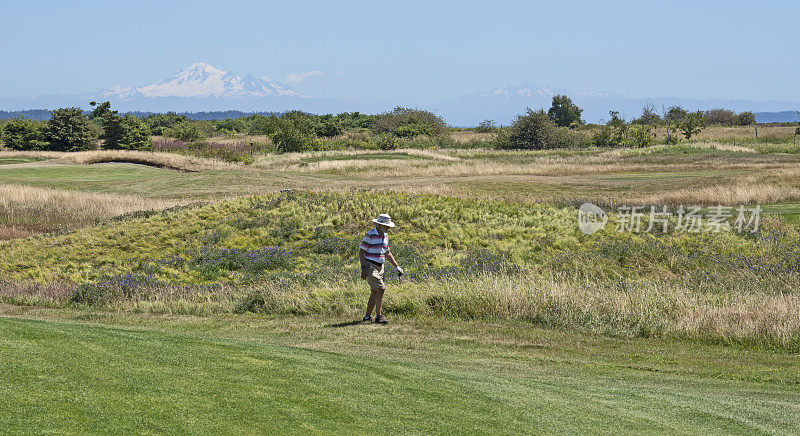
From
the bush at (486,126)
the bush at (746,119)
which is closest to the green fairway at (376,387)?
the bush at (486,126)

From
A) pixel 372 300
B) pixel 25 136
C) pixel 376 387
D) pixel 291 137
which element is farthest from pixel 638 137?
pixel 376 387

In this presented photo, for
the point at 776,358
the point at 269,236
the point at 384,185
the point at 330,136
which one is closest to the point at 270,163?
the point at 384,185

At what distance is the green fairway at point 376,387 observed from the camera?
21.4ft

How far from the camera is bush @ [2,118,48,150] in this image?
232 ft

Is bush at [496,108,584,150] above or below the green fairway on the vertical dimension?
above

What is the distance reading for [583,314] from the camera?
13.7 metres

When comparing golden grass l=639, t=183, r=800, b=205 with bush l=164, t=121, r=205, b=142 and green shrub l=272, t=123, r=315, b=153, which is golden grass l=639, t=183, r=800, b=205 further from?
bush l=164, t=121, r=205, b=142

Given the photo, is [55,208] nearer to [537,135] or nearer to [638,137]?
[537,135]

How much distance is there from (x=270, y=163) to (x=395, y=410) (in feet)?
179

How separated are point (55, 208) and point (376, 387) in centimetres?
2857

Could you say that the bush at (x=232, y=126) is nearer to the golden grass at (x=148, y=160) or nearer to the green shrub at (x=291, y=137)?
the green shrub at (x=291, y=137)

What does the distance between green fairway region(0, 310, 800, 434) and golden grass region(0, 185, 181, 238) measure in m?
21.6

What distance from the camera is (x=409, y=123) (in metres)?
111

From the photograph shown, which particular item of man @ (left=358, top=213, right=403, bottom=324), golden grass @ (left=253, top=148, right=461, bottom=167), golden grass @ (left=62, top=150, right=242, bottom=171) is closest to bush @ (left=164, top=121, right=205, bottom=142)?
golden grass @ (left=253, top=148, right=461, bottom=167)
